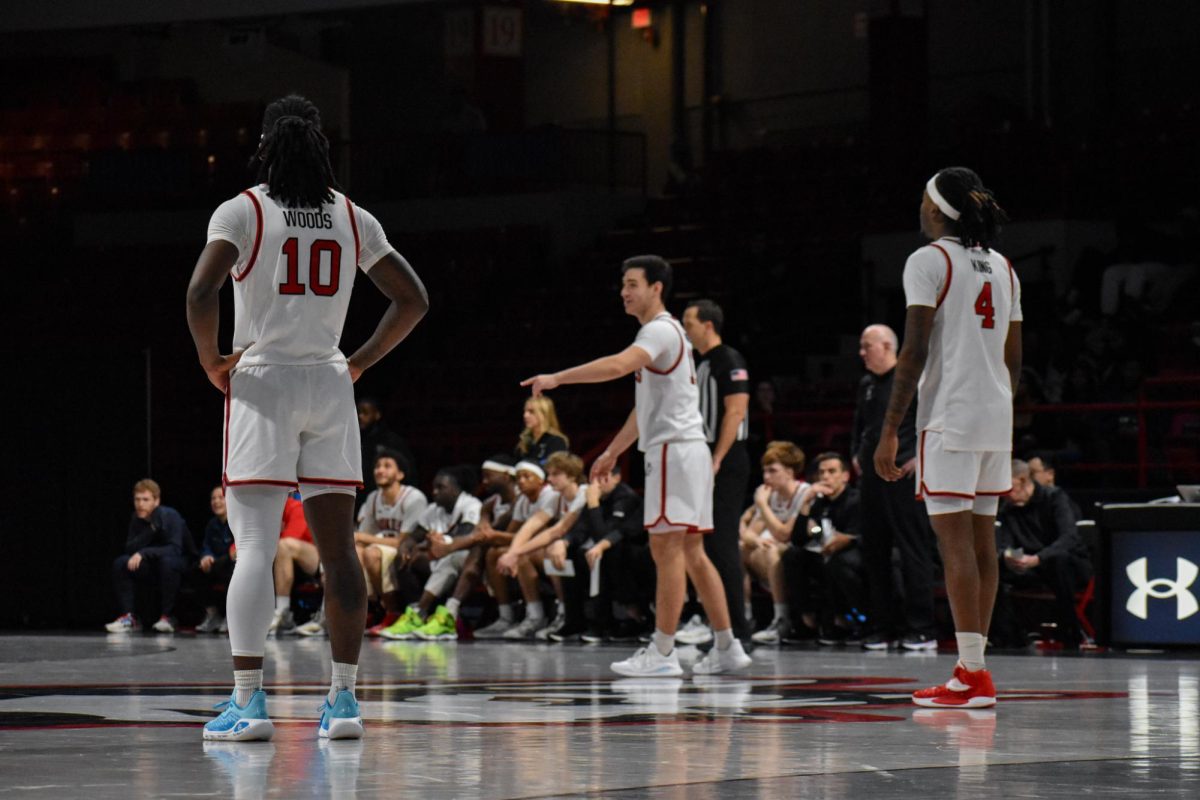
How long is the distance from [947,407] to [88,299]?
674 inches

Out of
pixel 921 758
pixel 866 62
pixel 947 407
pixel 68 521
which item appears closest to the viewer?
pixel 921 758

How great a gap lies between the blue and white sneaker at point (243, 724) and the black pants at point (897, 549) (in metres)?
6.06

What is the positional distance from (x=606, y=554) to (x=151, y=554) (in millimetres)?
3945

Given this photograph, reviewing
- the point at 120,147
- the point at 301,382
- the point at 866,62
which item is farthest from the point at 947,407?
the point at 120,147

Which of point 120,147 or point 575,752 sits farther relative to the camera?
point 120,147

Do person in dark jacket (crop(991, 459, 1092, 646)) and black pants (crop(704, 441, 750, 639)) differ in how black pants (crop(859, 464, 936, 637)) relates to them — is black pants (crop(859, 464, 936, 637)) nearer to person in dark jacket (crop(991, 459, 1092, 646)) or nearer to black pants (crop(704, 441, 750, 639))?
person in dark jacket (crop(991, 459, 1092, 646))

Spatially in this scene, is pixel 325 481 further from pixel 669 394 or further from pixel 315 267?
pixel 669 394

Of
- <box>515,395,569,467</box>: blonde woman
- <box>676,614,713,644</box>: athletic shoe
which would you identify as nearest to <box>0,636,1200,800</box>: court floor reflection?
<box>676,614,713,644</box>: athletic shoe

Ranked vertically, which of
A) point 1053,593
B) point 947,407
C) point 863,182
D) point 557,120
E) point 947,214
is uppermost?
point 557,120

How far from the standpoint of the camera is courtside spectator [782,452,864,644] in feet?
37.2

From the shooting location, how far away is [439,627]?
1294 centimetres

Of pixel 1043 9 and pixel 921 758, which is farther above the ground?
pixel 1043 9

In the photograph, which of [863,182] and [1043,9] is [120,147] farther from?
[1043,9]

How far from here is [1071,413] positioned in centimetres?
1377
